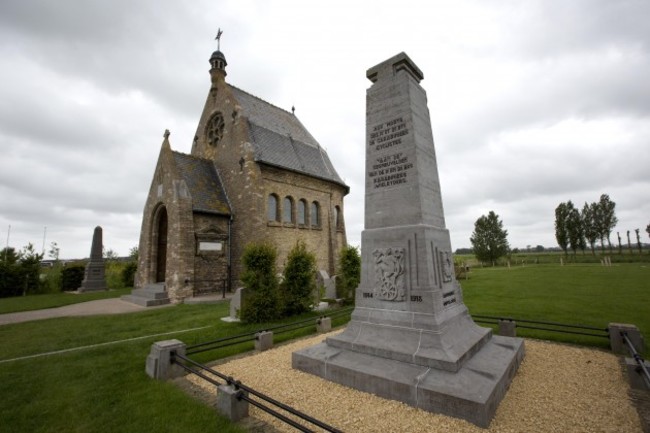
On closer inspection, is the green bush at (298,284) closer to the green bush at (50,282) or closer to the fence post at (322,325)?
the fence post at (322,325)

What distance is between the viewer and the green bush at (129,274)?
2394cm

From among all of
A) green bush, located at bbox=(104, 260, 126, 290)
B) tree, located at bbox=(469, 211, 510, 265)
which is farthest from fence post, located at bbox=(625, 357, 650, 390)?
tree, located at bbox=(469, 211, 510, 265)

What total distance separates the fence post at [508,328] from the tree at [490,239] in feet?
165

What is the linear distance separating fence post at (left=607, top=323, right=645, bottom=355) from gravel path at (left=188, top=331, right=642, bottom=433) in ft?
1.60

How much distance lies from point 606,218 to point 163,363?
240 ft

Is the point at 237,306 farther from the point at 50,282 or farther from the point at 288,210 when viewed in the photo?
the point at 50,282

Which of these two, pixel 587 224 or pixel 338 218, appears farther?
pixel 587 224

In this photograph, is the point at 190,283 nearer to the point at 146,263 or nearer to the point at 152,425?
the point at 146,263

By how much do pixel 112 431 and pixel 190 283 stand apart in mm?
12724

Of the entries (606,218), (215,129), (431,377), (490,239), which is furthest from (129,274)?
(606,218)

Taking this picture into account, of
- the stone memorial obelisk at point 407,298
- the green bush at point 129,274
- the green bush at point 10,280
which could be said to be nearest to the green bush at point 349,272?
the stone memorial obelisk at point 407,298

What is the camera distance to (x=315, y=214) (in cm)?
2198

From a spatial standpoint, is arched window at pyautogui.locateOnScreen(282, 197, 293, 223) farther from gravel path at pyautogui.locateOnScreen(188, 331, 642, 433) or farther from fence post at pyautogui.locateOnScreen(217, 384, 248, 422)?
fence post at pyautogui.locateOnScreen(217, 384, 248, 422)

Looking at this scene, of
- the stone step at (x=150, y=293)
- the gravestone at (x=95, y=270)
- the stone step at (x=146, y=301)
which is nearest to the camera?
the stone step at (x=146, y=301)
